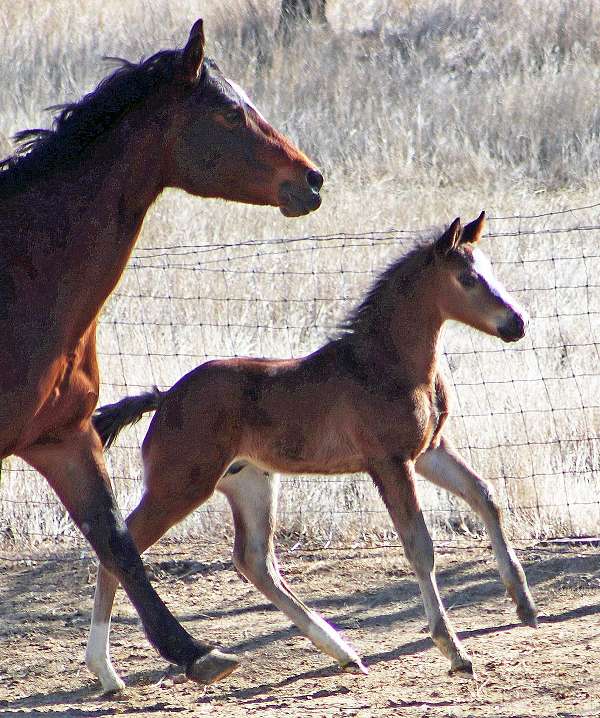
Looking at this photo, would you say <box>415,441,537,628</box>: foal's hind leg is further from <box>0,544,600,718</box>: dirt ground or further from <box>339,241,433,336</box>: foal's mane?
<box>339,241,433,336</box>: foal's mane

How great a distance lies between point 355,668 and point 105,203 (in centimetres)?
225

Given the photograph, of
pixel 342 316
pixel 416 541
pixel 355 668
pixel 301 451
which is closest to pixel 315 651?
pixel 355 668

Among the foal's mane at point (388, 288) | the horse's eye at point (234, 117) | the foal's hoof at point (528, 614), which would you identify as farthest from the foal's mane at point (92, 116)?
the foal's hoof at point (528, 614)

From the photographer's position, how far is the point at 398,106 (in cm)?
1551

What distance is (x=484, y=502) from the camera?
520 cm

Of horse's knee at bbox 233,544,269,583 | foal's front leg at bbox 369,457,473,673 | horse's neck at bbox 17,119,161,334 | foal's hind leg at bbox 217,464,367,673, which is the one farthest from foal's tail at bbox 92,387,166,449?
horse's neck at bbox 17,119,161,334

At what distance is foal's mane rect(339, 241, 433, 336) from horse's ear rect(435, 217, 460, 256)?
0.33 feet

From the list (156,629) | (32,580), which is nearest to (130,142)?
(156,629)

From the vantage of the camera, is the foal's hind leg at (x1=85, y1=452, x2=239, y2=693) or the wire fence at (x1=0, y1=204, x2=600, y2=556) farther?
the wire fence at (x1=0, y1=204, x2=600, y2=556)

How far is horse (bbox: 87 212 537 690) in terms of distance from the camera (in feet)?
16.1

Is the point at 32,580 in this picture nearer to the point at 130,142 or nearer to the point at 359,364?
the point at 359,364

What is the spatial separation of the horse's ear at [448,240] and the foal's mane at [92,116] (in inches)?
63.9

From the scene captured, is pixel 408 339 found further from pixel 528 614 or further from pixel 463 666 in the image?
pixel 463 666

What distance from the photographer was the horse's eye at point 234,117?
3.92 metres
